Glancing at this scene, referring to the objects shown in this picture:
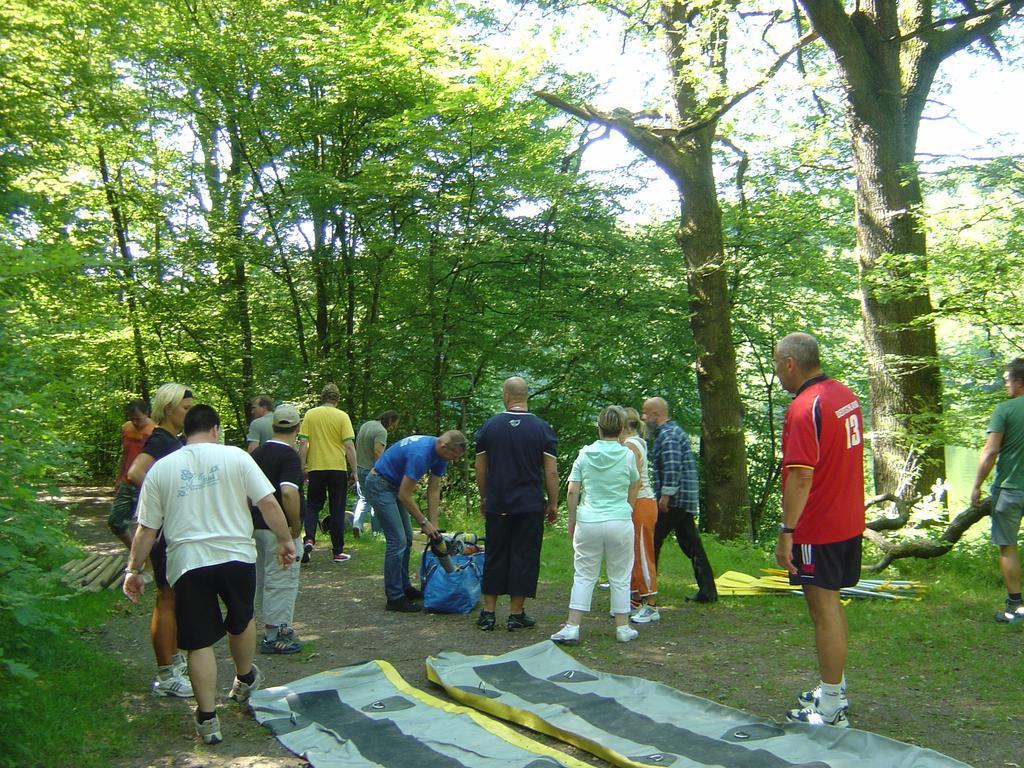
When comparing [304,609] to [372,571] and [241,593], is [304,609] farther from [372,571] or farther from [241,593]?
[241,593]

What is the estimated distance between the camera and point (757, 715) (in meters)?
5.09

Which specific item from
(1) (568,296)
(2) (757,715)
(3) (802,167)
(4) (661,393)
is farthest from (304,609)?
(3) (802,167)

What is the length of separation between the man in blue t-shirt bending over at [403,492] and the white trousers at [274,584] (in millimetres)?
1191

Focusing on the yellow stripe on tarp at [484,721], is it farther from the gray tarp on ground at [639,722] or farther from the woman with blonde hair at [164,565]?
the woman with blonde hair at [164,565]

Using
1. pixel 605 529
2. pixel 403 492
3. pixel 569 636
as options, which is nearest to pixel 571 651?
pixel 569 636

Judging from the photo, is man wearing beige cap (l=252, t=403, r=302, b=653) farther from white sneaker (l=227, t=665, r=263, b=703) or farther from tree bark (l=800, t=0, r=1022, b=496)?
tree bark (l=800, t=0, r=1022, b=496)

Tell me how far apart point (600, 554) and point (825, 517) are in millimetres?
2317

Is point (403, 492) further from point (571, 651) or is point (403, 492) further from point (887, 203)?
point (887, 203)

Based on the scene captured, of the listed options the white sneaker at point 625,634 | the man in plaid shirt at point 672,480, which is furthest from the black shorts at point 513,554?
the man in plaid shirt at point 672,480

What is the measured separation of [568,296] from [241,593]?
10.9m

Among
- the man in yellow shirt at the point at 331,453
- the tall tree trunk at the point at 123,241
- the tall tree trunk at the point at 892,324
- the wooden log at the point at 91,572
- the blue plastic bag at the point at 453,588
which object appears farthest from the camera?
the tall tree trunk at the point at 123,241

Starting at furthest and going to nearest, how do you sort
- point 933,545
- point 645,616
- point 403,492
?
point 933,545
point 403,492
point 645,616

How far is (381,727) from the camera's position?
16.2ft

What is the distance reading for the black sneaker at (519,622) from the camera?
7.34m
